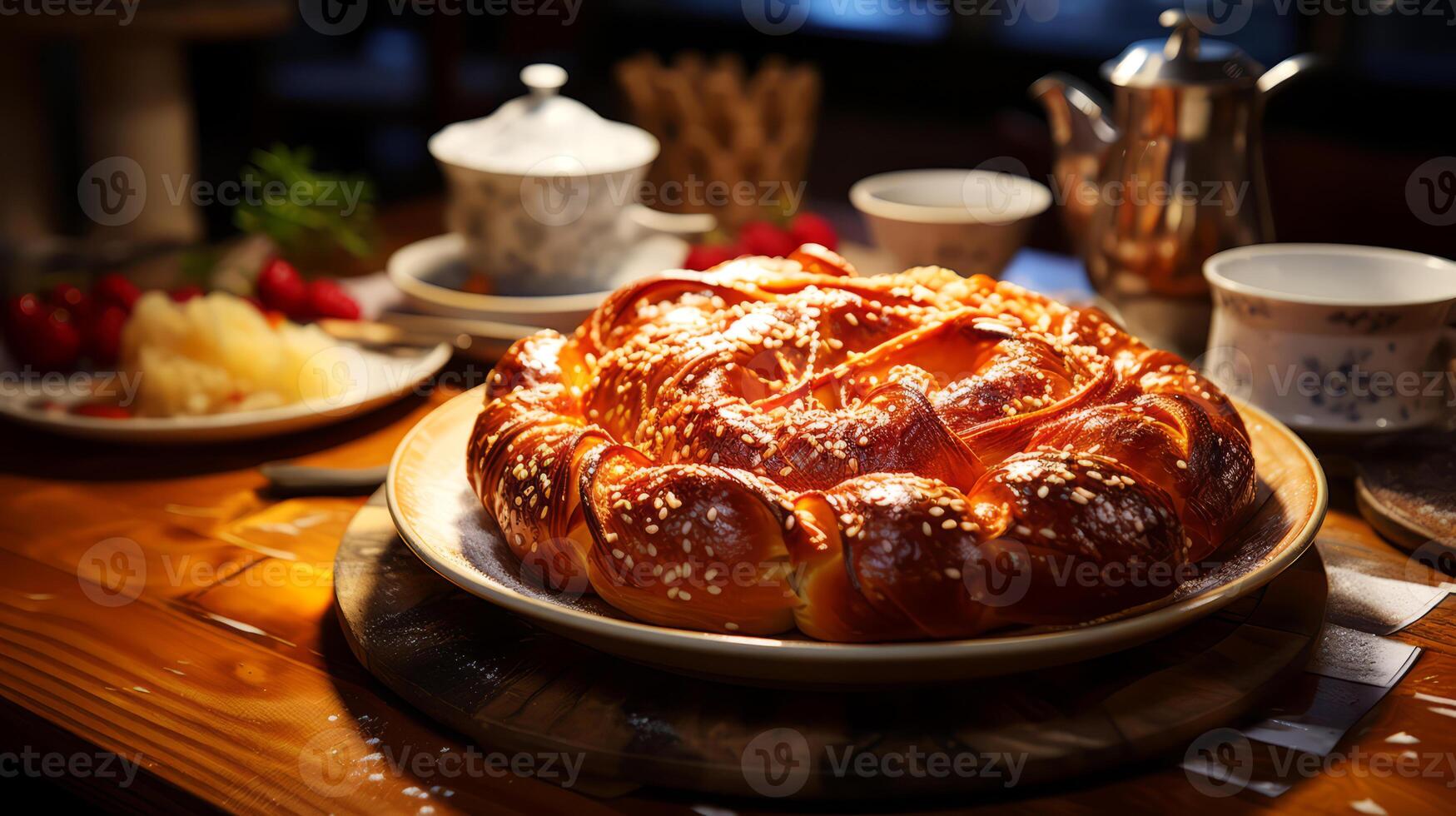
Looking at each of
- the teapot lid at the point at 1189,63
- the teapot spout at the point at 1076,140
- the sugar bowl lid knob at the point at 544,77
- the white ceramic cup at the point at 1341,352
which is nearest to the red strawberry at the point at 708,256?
the sugar bowl lid knob at the point at 544,77

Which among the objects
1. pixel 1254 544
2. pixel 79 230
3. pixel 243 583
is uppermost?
pixel 1254 544

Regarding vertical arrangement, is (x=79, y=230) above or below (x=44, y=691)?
below

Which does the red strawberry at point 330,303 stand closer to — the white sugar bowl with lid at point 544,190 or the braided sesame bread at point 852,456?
the white sugar bowl with lid at point 544,190

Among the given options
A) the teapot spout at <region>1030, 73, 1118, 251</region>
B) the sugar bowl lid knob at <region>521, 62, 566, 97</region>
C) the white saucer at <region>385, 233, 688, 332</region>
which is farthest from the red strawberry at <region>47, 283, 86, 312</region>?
the teapot spout at <region>1030, 73, 1118, 251</region>

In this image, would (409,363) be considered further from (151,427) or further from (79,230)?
(79,230)

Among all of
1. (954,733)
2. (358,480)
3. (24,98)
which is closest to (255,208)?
(358,480)

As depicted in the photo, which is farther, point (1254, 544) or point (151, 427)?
point (151, 427)
